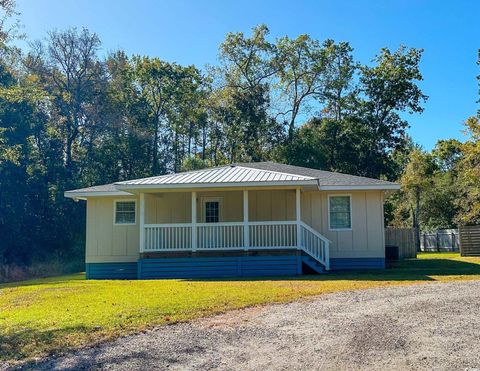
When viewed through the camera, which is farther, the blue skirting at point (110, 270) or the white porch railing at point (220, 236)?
the blue skirting at point (110, 270)

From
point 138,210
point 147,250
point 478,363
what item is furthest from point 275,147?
point 478,363

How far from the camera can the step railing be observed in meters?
14.7

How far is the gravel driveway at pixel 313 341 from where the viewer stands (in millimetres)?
5094

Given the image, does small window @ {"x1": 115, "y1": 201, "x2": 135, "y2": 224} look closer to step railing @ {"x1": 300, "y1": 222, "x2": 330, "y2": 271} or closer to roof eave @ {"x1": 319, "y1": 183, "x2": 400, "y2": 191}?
step railing @ {"x1": 300, "y1": 222, "x2": 330, "y2": 271}

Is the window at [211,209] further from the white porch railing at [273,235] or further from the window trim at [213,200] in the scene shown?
the white porch railing at [273,235]

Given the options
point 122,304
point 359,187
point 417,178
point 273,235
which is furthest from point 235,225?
point 417,178

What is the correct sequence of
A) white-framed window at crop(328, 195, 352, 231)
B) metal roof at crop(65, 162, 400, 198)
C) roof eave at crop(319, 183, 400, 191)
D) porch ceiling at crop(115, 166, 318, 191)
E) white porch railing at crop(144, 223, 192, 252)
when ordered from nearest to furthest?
porch ceiling at crop(115, 166, 318, 191) → metal roof at crop(65, 162, 400, 198) → white porch railing at crop(144, 223, 192, 252) → roof eave at crop(319, 183, 400, 191) → white-framed window at crop(328, 195, 352, 231)

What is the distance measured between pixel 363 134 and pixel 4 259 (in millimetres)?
23168

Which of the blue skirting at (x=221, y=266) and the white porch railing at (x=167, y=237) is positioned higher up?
the white porch railing at (x=167, y=237)

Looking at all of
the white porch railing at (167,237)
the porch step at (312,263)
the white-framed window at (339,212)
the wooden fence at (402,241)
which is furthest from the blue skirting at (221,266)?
the wooden fence at (402,241)

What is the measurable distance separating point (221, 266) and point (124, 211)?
15.4ft

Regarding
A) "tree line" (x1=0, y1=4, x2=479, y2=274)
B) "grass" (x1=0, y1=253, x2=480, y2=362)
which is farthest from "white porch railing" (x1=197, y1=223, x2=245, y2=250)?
"tree line" (x1=0, y1=4, x2=479, y2=274)

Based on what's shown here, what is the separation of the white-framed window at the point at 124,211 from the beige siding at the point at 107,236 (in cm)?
14

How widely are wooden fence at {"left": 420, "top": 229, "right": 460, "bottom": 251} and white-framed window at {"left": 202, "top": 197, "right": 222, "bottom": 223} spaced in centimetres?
1870
